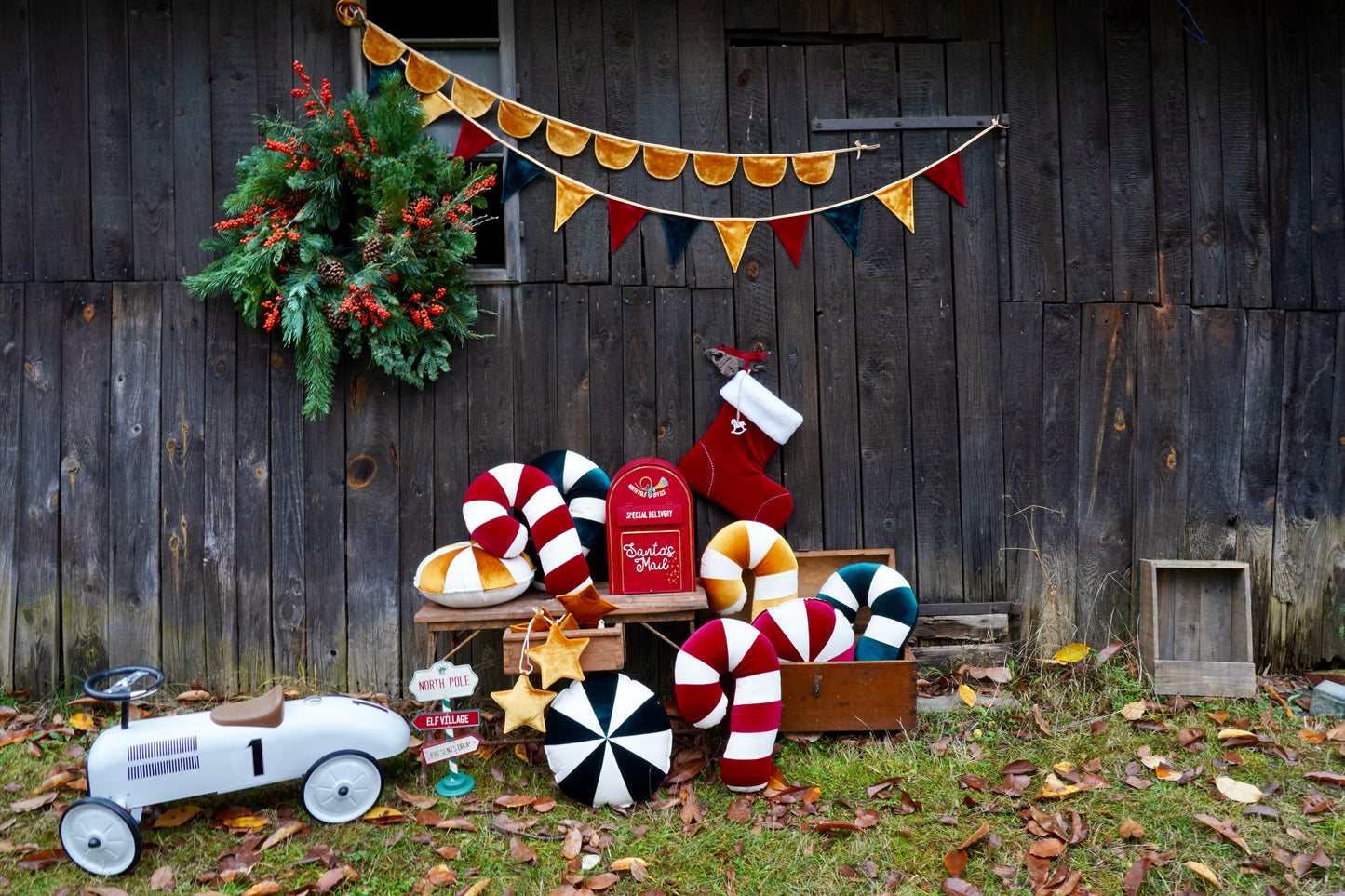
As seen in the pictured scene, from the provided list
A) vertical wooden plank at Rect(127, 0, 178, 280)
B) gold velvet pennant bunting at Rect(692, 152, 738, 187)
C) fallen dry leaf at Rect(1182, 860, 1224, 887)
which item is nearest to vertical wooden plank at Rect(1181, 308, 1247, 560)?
fallen dry leaf at Rect(1182, 860, 1224, 887)

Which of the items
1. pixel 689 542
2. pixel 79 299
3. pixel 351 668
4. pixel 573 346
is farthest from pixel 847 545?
pixel 79 299

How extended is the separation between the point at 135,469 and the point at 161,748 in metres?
1.50

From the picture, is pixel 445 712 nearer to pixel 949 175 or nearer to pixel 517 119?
pixel 517 119

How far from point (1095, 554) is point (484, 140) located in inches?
132

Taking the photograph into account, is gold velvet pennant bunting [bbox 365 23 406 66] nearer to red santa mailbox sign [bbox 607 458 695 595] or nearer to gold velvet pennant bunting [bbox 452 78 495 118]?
gold velvet pennant bunting [bbox 452 78 495 118]

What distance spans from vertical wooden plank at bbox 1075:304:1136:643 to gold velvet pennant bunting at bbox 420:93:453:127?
304 centimetres

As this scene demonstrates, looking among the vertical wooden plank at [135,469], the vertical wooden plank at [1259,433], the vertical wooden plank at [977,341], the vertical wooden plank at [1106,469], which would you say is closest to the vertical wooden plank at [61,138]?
the vertical wooden plank at [135,469]

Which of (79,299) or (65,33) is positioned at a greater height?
(65,33)

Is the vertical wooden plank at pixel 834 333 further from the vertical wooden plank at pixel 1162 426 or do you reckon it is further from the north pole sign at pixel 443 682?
the north pole sign at pixel 443 682

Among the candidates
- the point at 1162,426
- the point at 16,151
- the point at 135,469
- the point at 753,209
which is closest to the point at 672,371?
the point at 753,209

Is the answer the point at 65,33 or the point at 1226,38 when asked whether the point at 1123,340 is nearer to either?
the point at 1226,38

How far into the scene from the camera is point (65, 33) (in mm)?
3658

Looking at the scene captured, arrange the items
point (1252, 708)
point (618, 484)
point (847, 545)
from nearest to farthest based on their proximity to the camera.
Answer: point (618, 484) → point (1252, 708) → point (847, 545)

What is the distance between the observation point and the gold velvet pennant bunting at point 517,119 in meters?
3.66
